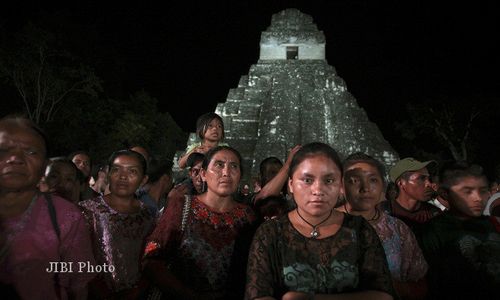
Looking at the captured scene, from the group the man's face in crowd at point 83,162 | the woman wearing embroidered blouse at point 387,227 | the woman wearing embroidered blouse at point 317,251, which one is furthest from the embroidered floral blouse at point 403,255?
the man's face in crowd at point 83,162

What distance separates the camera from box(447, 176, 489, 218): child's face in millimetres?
3484

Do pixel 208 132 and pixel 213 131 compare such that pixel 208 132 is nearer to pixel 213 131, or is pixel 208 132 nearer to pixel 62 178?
pixel 213 131

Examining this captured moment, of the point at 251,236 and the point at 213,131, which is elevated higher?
the point at 213,131

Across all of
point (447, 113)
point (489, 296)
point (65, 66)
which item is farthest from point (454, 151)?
point (489, 296)

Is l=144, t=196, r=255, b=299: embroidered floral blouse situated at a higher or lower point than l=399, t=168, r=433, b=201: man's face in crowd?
lower

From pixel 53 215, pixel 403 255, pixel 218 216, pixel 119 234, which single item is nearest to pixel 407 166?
pixel 403 255

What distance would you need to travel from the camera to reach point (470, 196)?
3.51 m

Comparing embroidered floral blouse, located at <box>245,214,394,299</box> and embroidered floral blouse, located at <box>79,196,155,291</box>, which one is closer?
embroidered floral blouse, located at <box>245,214,394,299</box>

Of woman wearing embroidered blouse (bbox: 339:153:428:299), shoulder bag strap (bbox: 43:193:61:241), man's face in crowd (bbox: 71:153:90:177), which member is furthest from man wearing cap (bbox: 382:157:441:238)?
man's face in crowd (bbox: 71:153:90:177)

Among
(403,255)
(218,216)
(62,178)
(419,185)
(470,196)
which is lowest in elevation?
(403,255)

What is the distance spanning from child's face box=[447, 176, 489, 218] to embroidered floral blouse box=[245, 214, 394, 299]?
1.29 m

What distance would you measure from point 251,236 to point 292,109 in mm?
15906

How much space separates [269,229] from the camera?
8.98 feet

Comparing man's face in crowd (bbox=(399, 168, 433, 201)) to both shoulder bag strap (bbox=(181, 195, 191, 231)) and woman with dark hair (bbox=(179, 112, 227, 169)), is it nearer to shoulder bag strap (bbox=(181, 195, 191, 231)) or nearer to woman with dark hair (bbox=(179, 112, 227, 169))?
shoulder bag strap (bbox=(181, 195, 191, 231))
